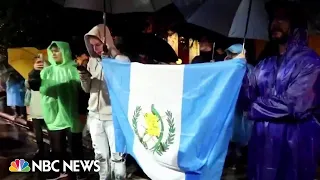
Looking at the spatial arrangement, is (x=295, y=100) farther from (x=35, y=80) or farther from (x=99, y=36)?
(x=35, y=80)

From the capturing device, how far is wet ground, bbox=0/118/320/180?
18.3 feet

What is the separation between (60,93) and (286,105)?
2600 millimetres

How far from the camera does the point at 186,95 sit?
3.62 meters

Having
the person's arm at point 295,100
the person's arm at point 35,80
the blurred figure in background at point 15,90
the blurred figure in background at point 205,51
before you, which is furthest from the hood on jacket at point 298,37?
the blurred figure in background at point 15,90

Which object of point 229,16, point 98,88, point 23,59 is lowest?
point 98,88

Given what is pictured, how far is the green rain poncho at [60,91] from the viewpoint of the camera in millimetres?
4941

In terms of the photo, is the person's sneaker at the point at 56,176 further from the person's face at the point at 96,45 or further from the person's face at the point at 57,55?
the person's face at the point at 96,45

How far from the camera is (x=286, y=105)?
3281 millimetres

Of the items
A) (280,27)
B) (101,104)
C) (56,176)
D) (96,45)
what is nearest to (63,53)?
(96,45)

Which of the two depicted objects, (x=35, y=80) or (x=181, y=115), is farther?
(x=35, y=80)

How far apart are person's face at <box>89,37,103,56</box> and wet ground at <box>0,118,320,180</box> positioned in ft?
5.59

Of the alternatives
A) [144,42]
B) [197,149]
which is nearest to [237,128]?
[197,149]

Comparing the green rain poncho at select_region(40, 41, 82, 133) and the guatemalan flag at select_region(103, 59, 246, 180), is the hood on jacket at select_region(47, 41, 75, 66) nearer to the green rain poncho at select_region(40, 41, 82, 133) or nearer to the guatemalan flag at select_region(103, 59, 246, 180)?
the green rain poncho at select_region(40, 41, 82, 133)

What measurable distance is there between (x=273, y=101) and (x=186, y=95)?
0.67 metres
